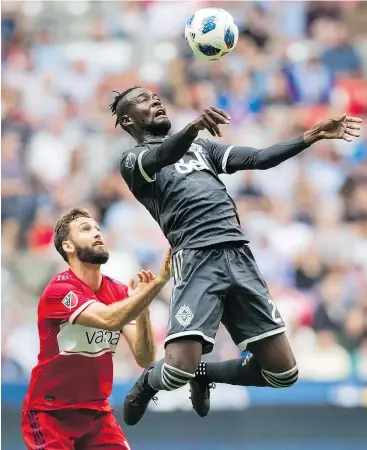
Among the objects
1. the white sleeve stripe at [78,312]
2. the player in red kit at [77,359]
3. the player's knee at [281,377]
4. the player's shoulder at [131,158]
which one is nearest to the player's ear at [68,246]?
the player in red kit at [77,359]

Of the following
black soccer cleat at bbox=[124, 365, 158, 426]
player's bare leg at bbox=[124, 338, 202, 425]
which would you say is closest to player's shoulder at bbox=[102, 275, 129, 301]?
black soccer cleat at bbox=[124, 365, 158, 426]

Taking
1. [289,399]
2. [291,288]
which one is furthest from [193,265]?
[291,288]

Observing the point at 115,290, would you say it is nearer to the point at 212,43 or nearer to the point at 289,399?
the point at 212,43

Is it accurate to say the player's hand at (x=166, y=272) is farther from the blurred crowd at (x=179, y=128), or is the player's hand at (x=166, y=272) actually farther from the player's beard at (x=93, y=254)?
the blurred crowd at (x=179, y=128)

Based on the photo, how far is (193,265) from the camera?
6.07 m

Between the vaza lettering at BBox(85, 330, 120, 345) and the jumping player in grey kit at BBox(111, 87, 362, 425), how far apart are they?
0.32m

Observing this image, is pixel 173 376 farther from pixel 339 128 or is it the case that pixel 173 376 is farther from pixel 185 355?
pixel 339 128

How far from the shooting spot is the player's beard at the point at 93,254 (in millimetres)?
6496

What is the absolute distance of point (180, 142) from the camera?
226 inches

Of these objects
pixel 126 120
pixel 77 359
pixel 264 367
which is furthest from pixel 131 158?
pixel 264 367

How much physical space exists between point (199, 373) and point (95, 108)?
23.0 ft

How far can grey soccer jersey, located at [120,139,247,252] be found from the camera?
20.1ft

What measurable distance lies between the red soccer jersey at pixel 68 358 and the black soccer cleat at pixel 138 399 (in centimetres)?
20

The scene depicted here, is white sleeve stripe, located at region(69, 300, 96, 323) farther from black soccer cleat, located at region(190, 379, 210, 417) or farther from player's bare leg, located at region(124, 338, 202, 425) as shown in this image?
black soccer cleat, located at region(190, 379, 210, 417)
